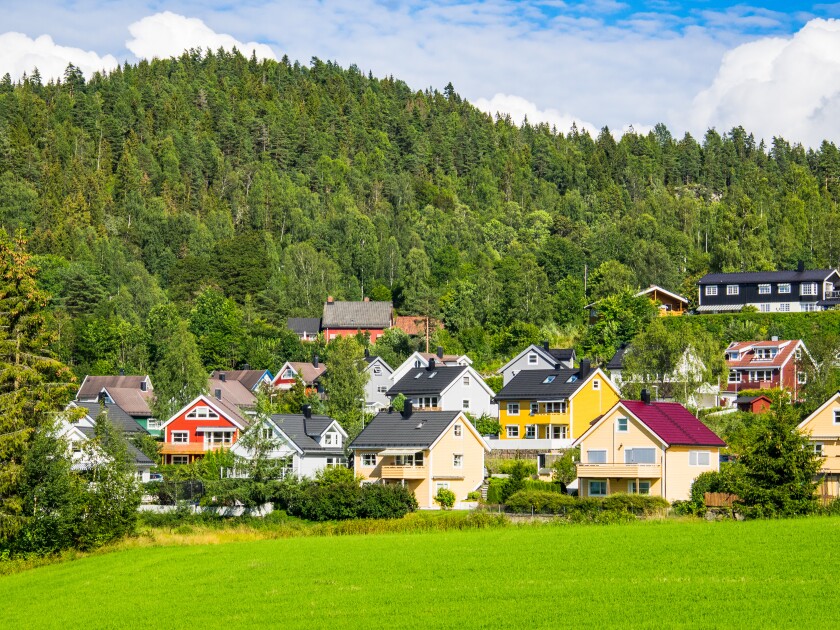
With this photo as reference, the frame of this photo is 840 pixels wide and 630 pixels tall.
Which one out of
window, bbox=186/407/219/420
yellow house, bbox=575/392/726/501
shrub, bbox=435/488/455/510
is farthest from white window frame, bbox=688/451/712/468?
window, bbox=186/407/219/420

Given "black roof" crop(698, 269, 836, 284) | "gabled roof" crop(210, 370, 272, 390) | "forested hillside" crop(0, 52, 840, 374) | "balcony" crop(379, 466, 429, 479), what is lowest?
"balcony" crop(379, 466, 429, 479)

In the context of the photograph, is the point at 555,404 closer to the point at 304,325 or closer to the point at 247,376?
the point at 247,376

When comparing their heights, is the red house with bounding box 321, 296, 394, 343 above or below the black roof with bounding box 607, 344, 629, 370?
above

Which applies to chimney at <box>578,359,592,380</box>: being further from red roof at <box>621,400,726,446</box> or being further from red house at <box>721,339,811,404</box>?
red roof at <box>621,400,726,446</box>

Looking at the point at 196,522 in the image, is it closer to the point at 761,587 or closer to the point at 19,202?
the point at 761,587

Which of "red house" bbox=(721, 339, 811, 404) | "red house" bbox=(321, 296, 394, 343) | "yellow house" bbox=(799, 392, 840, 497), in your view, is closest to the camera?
"yellow house" bbox=(799, 392, 840, 497)

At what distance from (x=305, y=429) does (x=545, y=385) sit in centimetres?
1499

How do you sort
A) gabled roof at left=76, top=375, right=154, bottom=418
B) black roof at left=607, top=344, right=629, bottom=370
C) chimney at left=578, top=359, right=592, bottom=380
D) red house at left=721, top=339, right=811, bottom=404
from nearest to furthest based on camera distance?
chimney at left=578, top=359, right=592, bottom=380 < red house at left=721, top=339, right=811, bottom=404 < black roof at left=607, top=344, right=629, bottom=370 < gabled roof at left=76, top=375, right=154, bottom=418

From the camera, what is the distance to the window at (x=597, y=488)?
193 ft

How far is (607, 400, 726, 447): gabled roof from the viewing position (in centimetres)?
5825

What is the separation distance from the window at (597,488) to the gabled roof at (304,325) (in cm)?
6554

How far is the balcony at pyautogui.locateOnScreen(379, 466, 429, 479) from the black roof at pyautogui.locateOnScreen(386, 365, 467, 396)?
15843 millimetres

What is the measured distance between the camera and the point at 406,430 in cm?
6594

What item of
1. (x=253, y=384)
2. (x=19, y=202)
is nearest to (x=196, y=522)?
(x=253, y=384)
